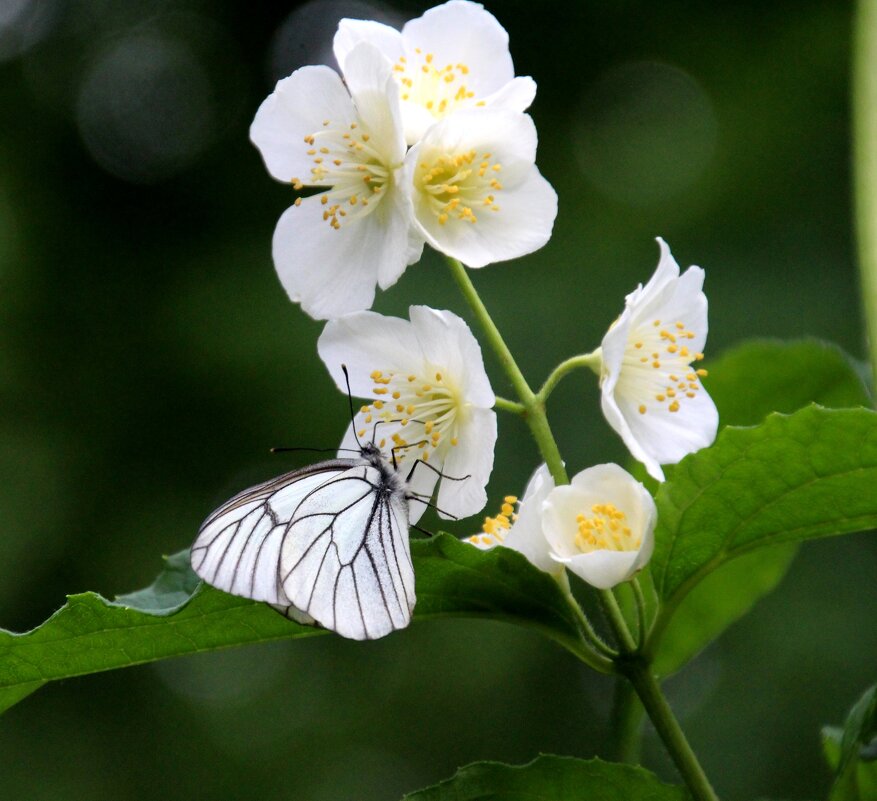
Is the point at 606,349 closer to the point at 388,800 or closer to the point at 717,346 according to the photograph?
the point at 717,346

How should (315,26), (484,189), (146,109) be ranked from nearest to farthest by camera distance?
(484,189)
(315,26)
(146,109)

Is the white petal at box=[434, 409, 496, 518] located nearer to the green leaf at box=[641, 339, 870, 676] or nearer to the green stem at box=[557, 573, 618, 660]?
the green stem at box=[557, 573, 618, 660]

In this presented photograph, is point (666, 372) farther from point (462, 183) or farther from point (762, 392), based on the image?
point (462, 183)

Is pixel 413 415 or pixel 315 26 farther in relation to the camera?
pixel 315 26

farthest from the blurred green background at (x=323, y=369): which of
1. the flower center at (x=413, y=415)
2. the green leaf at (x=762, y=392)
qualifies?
the flower center at (x=413, y=415)

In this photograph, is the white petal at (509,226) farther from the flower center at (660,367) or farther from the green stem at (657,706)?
the green stem at (657,706)

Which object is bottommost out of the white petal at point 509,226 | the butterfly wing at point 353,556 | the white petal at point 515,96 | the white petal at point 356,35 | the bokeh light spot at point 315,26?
the butterfly wing at point 353,556

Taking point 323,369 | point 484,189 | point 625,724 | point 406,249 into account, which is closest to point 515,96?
point 484,189
